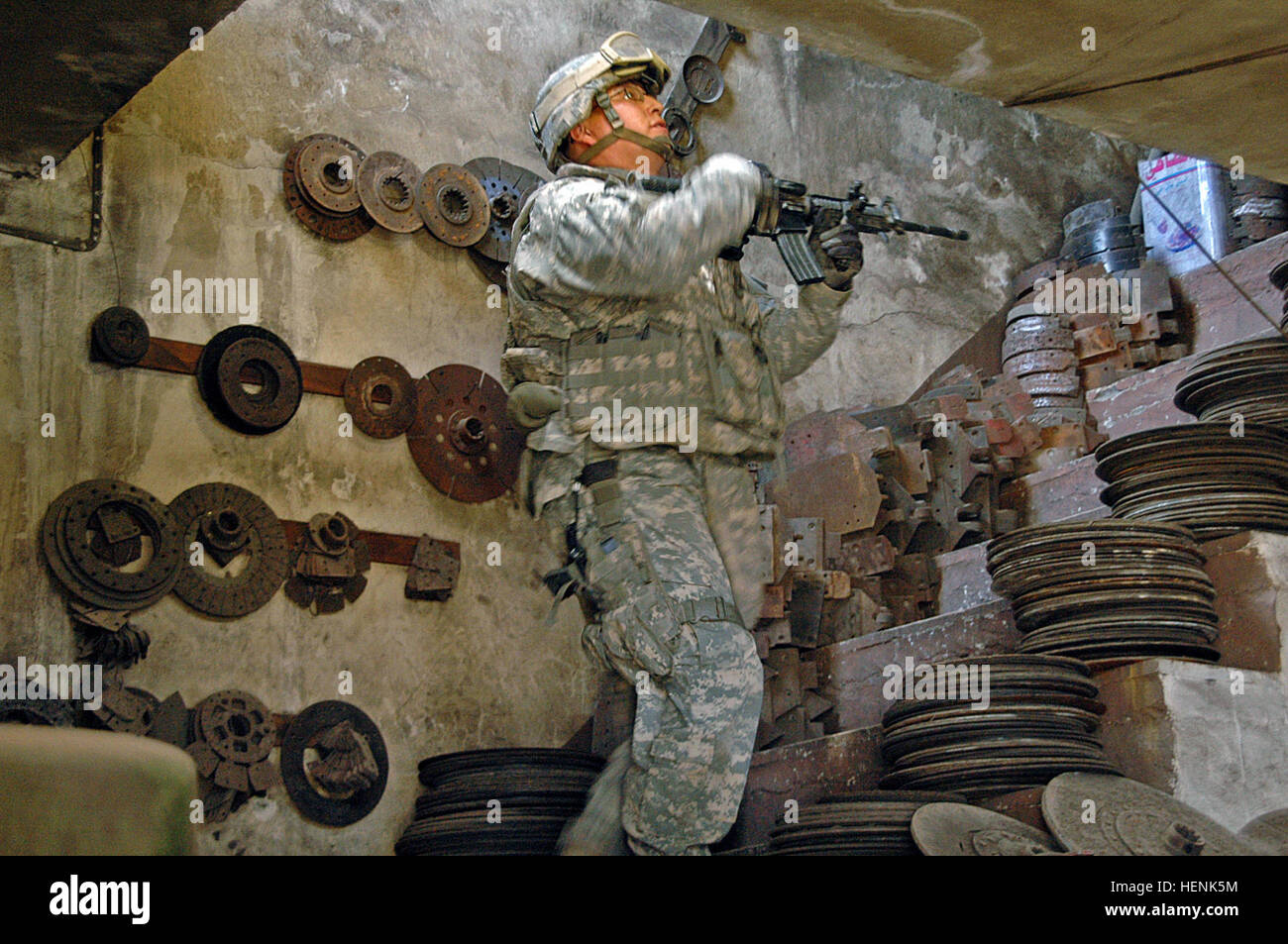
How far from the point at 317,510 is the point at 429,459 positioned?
0.59 metres

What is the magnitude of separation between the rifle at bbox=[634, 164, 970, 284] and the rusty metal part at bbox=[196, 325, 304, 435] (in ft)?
6.94

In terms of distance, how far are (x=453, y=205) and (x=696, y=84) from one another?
6.29ft

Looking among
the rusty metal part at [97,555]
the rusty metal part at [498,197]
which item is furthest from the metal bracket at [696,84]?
the rusty metal part at [97,555]

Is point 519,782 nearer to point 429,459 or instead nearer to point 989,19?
point 429,459

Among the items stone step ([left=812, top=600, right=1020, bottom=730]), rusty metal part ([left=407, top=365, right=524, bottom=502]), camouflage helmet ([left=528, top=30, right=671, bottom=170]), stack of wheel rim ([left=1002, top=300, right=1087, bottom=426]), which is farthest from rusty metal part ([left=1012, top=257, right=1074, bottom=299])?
camouflage helmet ([left=528, top=30, right=671, bottom=170])

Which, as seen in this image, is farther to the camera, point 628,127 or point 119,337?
point 119,337

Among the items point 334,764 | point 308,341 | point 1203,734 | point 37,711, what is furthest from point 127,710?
point 1203,734

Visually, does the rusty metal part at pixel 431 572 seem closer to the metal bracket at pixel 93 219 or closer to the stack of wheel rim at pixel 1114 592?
the metal bracket at pixel 93 219

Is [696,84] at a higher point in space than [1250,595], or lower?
higher

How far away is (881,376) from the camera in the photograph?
8.19m

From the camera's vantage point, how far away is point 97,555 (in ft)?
17.0

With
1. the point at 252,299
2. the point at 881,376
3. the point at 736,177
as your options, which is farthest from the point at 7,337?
the point at 881,376

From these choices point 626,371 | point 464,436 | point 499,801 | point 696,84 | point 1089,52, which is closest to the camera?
point 1089,52

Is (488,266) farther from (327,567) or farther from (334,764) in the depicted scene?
(334,764)
